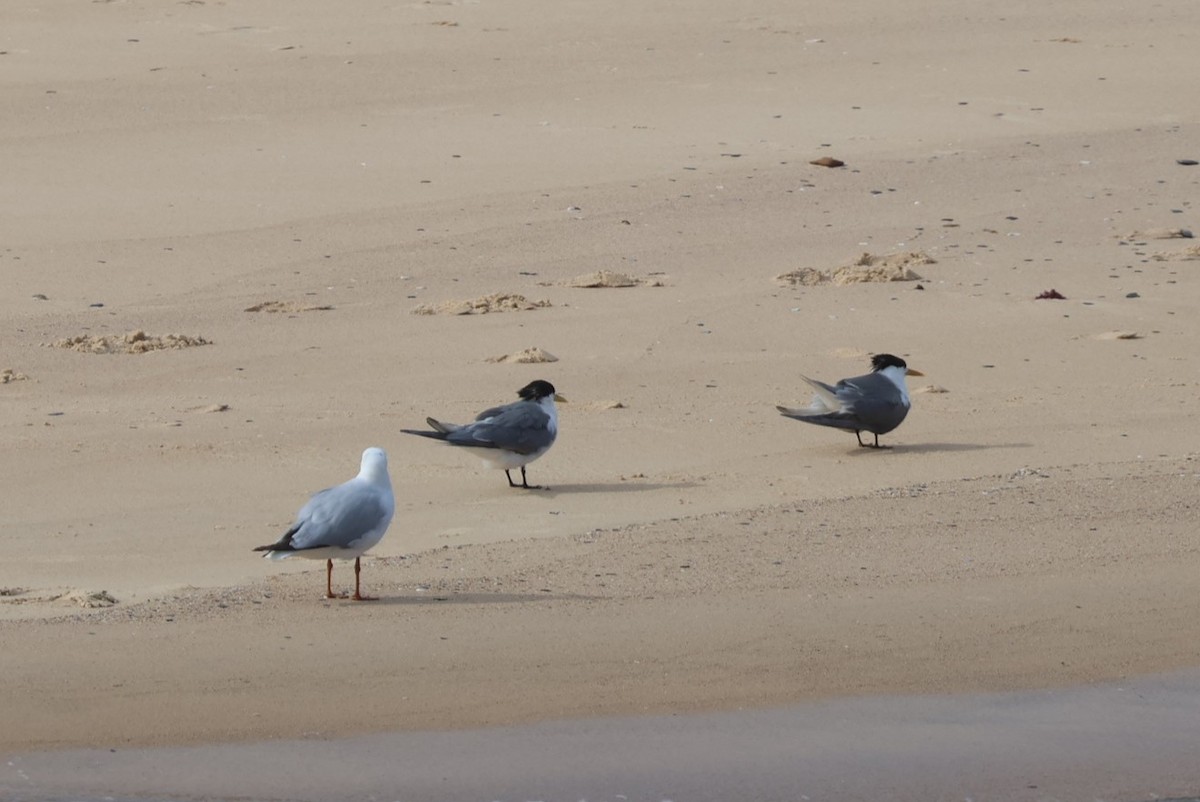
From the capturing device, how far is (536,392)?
867 cm

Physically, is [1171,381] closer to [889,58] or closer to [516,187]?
[516,187]

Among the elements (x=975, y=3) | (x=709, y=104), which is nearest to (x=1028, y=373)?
(x=709, y=104)

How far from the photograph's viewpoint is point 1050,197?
1340 centimetres

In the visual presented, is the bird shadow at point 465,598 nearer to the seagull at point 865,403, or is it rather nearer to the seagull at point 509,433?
the seagull at point 509,433

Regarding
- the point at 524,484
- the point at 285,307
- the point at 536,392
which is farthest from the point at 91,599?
the point at 285,307

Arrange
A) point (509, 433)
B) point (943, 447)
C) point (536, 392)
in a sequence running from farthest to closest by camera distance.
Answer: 1. point (943, 447)
2. point (536, 392)
3. point (509, 433)

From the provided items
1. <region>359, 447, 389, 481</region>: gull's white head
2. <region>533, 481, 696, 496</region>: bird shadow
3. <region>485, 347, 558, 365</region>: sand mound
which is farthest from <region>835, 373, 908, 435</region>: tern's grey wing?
<region>359, 447, 389, 481</region>: gull's white head

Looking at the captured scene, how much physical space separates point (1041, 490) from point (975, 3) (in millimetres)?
11829

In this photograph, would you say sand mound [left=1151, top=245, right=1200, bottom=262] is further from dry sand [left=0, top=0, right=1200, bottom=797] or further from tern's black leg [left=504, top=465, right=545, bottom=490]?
tern's black leg [left=504, top=465, right=545, bottom=490]

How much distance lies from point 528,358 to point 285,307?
174 cm

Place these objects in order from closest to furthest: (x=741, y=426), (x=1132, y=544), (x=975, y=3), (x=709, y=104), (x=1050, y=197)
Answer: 1. (x=1132, y=544)
2. (x=741, y=426)
3. (x=1050, y=197)
4. (x=709, y=104)
5. (x=975, y=3)

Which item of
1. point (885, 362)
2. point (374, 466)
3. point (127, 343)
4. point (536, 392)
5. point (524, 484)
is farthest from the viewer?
point (127, 343)

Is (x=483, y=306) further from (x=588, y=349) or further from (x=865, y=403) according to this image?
(x=865, y=403)

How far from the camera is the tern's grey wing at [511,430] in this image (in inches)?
328
